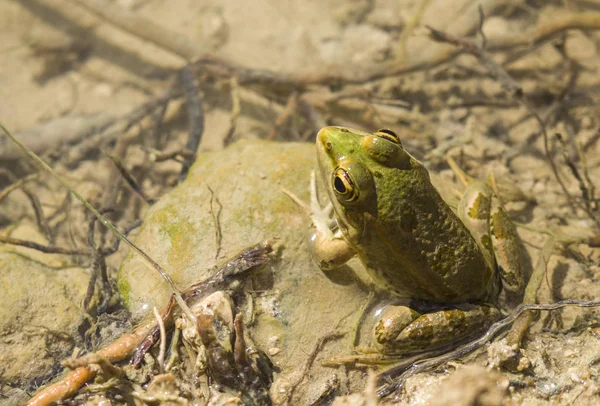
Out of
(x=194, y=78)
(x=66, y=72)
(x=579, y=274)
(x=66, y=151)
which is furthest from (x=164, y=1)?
(x=579, y=274)

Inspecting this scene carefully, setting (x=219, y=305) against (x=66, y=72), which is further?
(x=66, y=72)

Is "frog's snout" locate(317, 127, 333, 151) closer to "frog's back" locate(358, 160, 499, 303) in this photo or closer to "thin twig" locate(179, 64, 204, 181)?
"frog's back" locate(358, 160, 499, 303)

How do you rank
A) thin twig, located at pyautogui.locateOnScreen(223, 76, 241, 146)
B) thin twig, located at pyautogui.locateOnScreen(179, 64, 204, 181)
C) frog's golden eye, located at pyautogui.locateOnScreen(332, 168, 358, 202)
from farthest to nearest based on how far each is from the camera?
thin twig, located at pyautogui.locateOnScreen(223, 76, 241, 146)
thin twig, located at pyautogui.locateOnScreen(179, 64, 204, 181)
frog's golden eye, located at pyautogui.locateOnScreen(332, 168, 358, 202)

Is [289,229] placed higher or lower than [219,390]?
higher

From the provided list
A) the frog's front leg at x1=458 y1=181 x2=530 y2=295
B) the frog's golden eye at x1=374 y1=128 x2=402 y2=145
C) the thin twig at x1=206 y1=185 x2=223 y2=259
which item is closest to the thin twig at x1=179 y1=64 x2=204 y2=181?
the thin twig at x1=206 y1=185 x2=223 y2=259

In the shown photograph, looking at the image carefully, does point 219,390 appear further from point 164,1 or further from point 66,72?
point 164,1

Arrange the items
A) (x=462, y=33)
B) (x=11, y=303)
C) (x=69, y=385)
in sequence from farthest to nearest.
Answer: (x=462, y=33) → (x=11, y=303) → (x=69, y=385)

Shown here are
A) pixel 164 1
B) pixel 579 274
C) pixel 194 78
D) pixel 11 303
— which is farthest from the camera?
pixel 164 1

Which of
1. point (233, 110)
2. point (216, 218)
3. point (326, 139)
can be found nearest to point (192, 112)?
point (233, 110)
